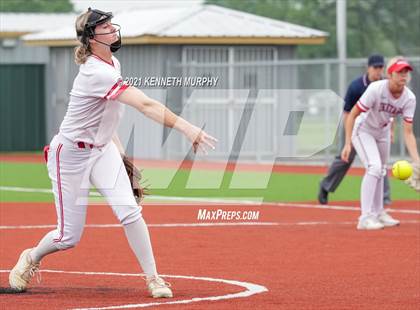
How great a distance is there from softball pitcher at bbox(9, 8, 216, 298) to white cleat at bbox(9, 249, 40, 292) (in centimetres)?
38

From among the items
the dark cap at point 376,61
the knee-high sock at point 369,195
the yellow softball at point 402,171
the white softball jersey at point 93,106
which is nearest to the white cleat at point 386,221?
the knee-high sock at point 369,195

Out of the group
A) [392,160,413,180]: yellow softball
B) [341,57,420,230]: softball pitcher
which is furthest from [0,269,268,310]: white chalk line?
[341,57,420,230]: softball pitcher

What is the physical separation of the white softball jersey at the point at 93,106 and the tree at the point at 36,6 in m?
58.7

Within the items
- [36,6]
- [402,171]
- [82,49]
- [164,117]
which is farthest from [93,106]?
[36,6]

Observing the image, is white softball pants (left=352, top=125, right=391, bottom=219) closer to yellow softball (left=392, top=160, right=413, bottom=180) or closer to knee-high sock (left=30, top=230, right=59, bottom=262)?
yellow softball (left=392, top=160, right=413, bottom=180)

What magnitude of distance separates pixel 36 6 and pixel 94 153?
6151 centimetres

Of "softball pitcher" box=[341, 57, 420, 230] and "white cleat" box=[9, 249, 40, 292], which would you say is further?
"softball pitcher" box=[341, 57, 420, 230]

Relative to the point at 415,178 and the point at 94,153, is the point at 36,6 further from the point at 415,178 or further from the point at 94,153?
the point at 94,153

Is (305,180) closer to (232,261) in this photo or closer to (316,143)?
(316,143)

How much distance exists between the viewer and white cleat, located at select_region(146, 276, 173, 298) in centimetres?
1095

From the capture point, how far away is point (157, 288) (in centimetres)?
1097

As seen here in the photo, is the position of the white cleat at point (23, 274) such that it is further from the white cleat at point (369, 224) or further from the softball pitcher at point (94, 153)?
the white cleat at point (369, 224)

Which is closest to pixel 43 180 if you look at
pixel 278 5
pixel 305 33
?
pixel 305 33

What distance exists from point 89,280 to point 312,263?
258cm
